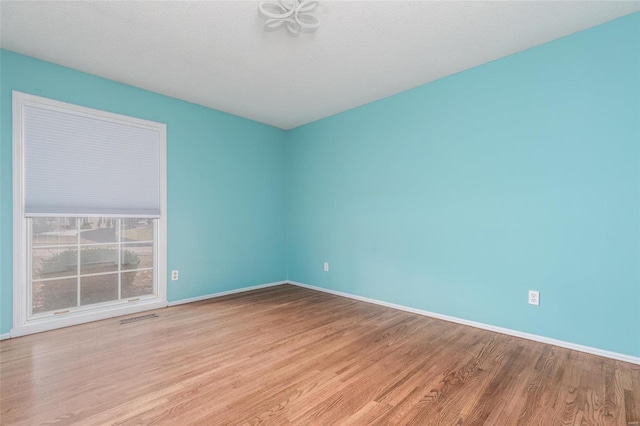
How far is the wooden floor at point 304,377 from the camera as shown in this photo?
1646 millimetres

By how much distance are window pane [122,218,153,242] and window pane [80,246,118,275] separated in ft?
0.62

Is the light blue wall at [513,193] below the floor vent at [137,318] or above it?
above

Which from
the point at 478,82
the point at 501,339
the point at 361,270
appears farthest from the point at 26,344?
the point at 478,82

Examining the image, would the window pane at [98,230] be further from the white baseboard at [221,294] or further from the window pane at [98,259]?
the white baseboard at [221,294]

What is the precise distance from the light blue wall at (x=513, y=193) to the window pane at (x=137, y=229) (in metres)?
2.59

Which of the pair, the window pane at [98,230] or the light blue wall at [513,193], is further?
the window pane at [98,230]

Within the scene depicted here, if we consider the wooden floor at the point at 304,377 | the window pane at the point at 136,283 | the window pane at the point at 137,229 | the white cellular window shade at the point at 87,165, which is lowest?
the wooden floor at the point at 304,377

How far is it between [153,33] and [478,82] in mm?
3053

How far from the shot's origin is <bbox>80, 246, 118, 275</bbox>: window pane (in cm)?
314

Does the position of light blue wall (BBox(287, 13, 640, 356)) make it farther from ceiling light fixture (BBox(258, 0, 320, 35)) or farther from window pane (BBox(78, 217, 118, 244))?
window pane (BBox(78, 217, 118, 244))

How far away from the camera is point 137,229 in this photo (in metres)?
3.54

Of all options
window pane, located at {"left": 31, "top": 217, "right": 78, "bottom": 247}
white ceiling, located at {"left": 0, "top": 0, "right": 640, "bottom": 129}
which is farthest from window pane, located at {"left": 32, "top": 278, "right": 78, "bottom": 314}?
white ceiling, located at {"left": 0, "top": 0, "right": 640, "bottom": 129}

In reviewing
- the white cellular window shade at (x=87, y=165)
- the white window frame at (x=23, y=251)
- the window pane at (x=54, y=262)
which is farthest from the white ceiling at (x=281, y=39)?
the window pane at (x=54, y=262)

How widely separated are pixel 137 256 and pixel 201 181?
1.22 metres
